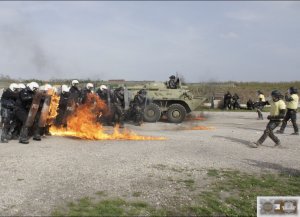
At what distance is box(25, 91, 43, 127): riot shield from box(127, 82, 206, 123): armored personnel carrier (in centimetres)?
661

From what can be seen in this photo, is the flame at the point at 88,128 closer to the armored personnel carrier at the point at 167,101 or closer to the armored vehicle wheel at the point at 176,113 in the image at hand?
the armored personnel carrier at the point at 167,101

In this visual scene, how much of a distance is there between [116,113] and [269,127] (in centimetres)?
703

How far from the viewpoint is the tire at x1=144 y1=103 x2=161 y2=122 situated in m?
19.0

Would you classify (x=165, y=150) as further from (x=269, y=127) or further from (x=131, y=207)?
(x=131, y=207)

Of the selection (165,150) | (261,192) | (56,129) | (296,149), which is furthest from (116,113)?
(261,192)

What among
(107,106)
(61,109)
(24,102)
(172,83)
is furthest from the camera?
(172,83)

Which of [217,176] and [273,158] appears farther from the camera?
[273,158]

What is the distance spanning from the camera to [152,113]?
1914 cm

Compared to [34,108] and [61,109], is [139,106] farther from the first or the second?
[34,108]

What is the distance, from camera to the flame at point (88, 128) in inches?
520

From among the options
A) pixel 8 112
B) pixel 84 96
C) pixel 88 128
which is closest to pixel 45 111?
pixel 8 112

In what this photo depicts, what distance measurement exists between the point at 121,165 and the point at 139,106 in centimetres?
958

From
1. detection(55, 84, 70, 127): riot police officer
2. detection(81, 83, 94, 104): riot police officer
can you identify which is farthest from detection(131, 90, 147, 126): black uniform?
detection(55, 84, 70, 127): riot police officer

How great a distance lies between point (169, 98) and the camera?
19.6m
